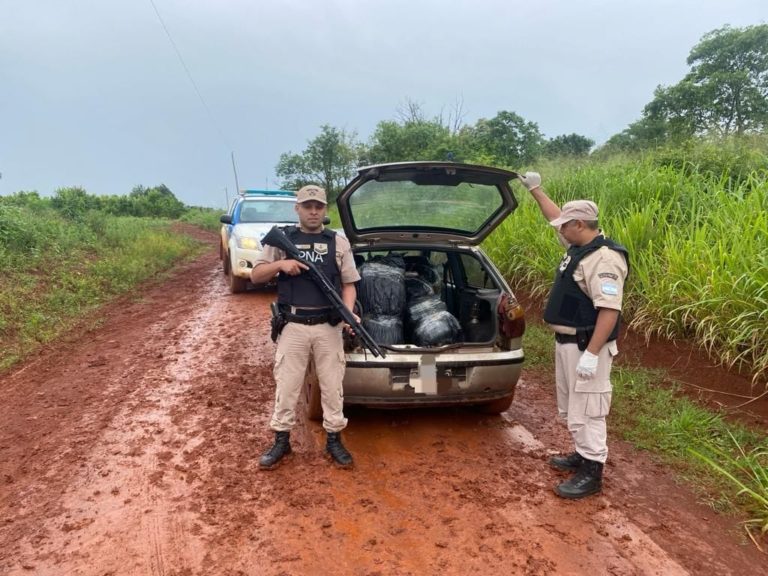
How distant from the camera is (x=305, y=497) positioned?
2904mm

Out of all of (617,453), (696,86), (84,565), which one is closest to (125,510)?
Result: (84,565)

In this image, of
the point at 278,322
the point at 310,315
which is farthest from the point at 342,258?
the point at 278,322

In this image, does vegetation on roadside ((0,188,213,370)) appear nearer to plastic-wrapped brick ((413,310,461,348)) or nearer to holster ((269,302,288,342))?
holster ((269,302,288,342))

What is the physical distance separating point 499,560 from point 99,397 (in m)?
3.45

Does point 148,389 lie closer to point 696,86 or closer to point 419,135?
point 419,135

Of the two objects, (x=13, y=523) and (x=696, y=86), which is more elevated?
(x=696, y=86)

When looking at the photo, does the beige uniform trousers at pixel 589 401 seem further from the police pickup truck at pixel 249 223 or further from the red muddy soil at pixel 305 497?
the police pickup truck at pixel 249 223

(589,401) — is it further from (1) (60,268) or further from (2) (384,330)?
(1) (60,268)

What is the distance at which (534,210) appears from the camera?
7922mm

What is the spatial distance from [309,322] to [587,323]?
1.62m

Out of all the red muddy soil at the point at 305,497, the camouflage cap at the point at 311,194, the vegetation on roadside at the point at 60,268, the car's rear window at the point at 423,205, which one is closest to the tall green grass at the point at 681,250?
the red muddy soil at the point at 305,497

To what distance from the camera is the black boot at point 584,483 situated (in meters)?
2.98

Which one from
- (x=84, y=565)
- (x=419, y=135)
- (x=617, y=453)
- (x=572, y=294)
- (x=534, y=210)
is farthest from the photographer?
(x=419, y=135)

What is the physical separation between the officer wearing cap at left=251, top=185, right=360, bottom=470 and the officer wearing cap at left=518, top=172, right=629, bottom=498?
1.30 metres
